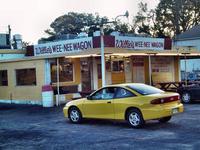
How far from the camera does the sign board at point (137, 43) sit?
25.8 m

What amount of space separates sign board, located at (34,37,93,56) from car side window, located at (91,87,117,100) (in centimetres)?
1016

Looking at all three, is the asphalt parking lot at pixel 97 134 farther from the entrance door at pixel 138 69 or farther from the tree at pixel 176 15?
the tree at pixel 176 15

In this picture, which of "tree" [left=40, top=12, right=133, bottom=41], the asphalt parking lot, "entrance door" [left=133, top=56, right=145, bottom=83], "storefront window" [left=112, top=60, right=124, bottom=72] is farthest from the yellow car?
"tree" [left=40, top=12, right=133, bottom=41]

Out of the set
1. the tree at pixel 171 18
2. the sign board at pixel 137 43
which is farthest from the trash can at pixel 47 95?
the tree at pixel 171 18

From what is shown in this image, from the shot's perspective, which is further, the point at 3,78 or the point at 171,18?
the point at 171,18

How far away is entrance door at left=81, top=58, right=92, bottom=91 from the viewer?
25.5 metres

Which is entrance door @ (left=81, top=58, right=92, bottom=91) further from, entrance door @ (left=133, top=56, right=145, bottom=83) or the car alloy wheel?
the car alloy wheel

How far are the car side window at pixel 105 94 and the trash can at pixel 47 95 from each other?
805 centimetres

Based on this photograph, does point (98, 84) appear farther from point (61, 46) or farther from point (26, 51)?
Answer: point (26, 51)

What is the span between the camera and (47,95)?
76.3ft

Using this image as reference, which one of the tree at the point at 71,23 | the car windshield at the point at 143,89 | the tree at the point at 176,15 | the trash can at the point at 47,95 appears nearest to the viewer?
the car windshield at the point at 143,89

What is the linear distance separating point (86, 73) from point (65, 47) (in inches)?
96.6

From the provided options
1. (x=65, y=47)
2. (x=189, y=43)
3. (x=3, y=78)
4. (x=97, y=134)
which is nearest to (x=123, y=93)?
(x=97, y=134)

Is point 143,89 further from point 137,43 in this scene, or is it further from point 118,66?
point 137,43
